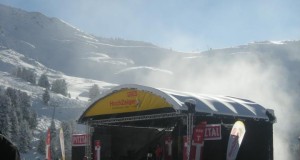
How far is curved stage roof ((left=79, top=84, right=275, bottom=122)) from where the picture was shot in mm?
15126

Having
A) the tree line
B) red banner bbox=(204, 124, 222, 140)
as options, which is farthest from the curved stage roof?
the tree line

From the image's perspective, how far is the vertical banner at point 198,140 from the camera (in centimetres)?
1224

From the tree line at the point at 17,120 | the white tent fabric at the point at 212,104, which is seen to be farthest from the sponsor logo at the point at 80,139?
the tree line at the point at 17,120

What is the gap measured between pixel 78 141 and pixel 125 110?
3.45m

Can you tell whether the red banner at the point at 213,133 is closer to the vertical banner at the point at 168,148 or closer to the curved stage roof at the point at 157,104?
the curved stage roof at the point at 157,104

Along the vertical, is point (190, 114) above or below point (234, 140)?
above

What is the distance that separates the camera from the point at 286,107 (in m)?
194

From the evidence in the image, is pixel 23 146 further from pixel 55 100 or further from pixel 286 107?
pixel 286 107

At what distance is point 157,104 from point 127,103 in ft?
5.96

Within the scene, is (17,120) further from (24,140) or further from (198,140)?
(198,140)

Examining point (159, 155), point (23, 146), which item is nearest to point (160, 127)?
point (159, 155)

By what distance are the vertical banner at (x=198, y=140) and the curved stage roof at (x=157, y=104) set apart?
1996 mm

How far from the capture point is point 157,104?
15.7 meters

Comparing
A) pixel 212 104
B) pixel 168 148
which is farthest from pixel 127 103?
pixel 212 104
